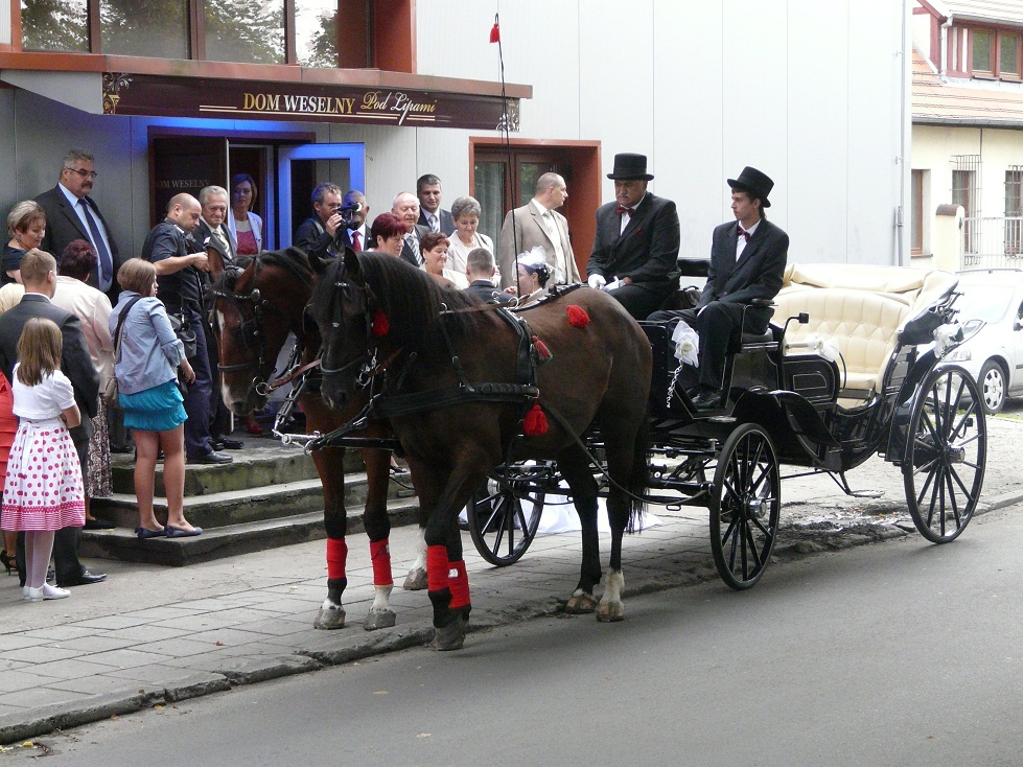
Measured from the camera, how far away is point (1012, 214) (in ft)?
117

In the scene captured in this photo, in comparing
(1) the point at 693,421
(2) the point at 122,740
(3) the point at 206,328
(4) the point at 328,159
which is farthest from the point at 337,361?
(4) the point at 328,159

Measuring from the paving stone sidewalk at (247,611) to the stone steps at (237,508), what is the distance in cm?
13

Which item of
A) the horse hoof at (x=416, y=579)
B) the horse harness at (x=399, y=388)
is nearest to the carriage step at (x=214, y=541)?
→ the horse hoof at (x=416, y=579)

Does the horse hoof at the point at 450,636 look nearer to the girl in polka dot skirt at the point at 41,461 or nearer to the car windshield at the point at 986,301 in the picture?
the girl in polka dot skirt at the point at 41,461

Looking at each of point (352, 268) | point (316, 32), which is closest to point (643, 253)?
point (352, 268)

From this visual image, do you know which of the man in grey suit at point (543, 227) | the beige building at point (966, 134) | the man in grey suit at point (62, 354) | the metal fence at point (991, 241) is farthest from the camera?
the metal fence at point (991, 241)

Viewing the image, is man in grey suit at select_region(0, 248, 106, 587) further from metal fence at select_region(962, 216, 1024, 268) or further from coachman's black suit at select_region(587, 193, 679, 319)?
metal fence at select_region(962, 216, 1024, 268)

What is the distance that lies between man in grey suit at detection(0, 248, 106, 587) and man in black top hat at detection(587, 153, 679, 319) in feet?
10.2

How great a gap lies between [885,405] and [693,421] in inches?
69.7

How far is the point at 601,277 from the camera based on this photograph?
961cm

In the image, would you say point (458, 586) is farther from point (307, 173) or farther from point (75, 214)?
point (307, 173)

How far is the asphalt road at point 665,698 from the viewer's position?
5.82 meters

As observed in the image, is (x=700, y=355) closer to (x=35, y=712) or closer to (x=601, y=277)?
(x=601, y=277)

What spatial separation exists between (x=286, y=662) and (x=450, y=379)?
1566mm
